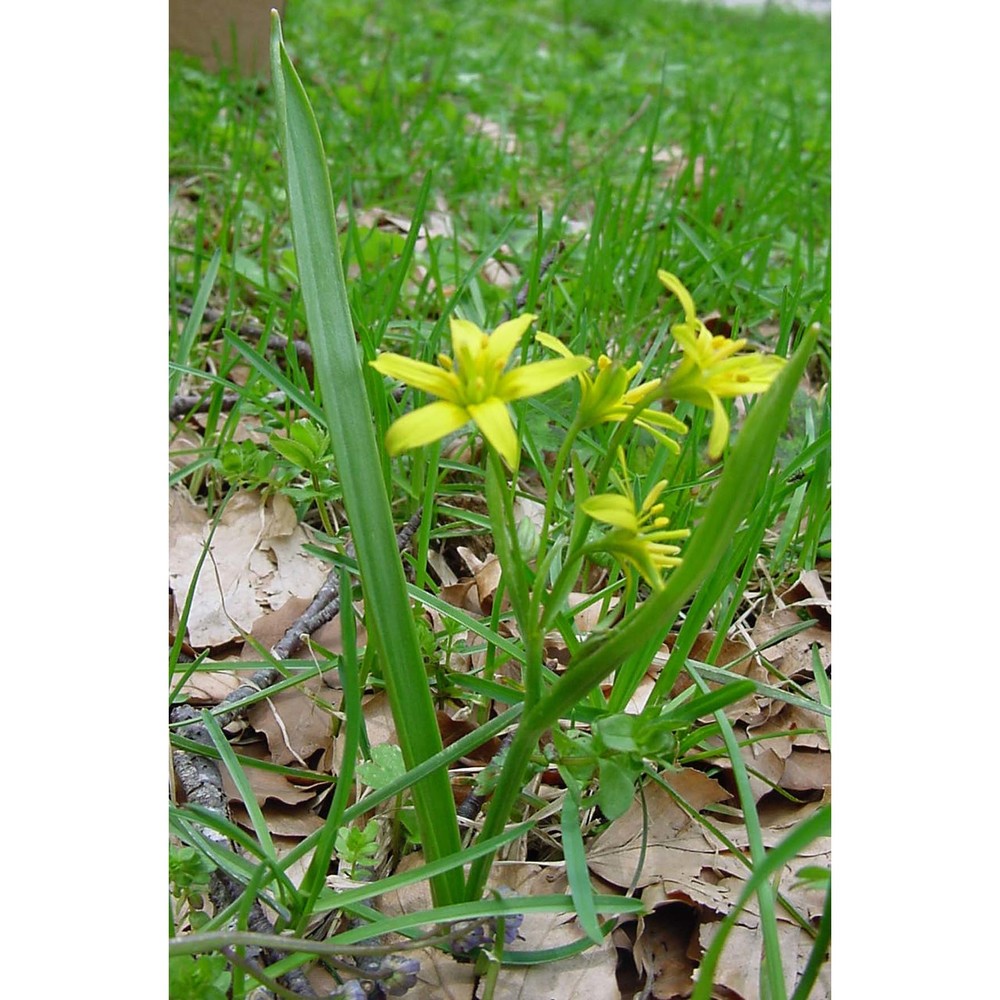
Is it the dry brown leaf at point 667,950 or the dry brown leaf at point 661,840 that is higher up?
the dry brown leaf at point 661,840

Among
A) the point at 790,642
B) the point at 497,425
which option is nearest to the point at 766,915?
the point at 497,425

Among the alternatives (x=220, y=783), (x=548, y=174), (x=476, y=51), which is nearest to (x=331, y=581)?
(x=220, y=783)

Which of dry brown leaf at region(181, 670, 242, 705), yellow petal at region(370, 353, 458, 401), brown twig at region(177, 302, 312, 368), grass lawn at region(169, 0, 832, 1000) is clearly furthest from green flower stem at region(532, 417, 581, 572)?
brown twig at region(177, 302, 312, 368)

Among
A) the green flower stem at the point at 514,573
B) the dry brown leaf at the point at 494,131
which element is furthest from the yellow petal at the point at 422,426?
the dry brown leaf at the point at 494,131

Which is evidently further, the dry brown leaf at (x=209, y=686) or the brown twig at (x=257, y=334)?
the brown twig at (x=257, y=334)

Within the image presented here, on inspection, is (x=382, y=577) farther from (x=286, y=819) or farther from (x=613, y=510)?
(x=286, y=819)

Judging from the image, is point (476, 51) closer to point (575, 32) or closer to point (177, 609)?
point (575, 32)

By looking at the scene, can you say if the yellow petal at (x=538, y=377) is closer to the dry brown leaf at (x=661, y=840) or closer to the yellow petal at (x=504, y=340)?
the yellow petal at (x=504, y=340)
